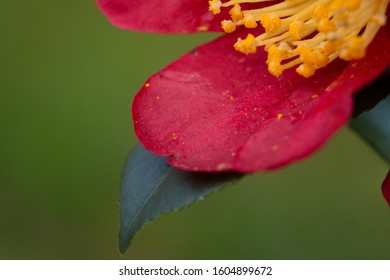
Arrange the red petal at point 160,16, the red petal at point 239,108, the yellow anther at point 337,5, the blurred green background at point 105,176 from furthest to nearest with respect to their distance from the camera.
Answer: the blurred green background at point 105,176 → the red petal at point 160,16 → the yellow anther at point 337,5 → the red petal at point 239,108

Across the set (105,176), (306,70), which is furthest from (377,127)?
(105,176)

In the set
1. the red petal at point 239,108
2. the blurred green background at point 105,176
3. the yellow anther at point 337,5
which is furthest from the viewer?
the blurred green background at point 105,176

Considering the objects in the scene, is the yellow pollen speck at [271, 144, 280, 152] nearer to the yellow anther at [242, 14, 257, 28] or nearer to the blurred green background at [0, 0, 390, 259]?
the yellow anther at [242, 14, 257, 28]

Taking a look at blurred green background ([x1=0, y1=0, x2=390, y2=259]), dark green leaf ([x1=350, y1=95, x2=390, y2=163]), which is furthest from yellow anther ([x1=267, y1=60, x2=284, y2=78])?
blurred green background ([x1=0, y1=0, x2=390, y2=259])

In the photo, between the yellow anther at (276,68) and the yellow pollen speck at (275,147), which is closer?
the yellow pollen speck at (275,147)

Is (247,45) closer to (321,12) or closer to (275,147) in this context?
(321,12)

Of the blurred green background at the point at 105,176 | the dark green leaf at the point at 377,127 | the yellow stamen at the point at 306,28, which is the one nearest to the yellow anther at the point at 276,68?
the yellow stamen at the point at 306,28

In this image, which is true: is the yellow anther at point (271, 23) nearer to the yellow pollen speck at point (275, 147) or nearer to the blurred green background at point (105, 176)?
the yellow pollen speck at point (275, 147)
